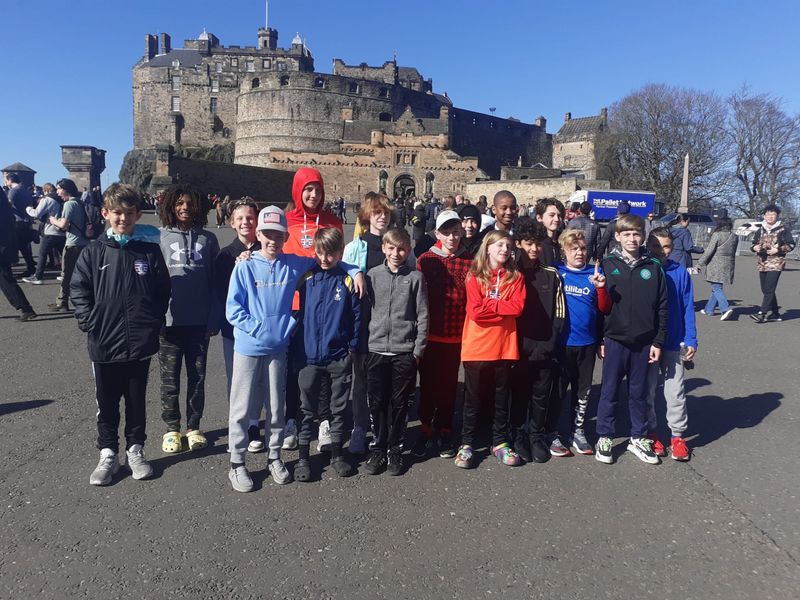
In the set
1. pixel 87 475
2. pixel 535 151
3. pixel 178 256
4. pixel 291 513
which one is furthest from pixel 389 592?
pixel 535 151

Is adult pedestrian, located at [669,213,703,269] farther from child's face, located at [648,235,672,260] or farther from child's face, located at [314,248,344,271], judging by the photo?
child's face, located at [314,248,344,271]

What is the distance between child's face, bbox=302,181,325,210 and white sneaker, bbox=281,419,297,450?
1580mm

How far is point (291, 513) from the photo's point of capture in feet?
10.4

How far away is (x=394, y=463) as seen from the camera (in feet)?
12.1

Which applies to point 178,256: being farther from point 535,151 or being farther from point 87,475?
point 535,151

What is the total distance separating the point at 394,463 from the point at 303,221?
6.22 ft

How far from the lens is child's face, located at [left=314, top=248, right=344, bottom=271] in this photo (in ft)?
11.9

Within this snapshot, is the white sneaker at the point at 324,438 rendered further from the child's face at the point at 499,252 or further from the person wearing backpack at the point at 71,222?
the person wearing backpack at the point at 71,222

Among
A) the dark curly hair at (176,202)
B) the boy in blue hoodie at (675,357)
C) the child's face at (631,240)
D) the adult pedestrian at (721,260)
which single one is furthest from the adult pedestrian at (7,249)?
the adult pedestrian at (721,260)

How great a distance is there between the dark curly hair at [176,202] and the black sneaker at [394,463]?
205 cm

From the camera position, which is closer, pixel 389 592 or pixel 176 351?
pixel 389 592

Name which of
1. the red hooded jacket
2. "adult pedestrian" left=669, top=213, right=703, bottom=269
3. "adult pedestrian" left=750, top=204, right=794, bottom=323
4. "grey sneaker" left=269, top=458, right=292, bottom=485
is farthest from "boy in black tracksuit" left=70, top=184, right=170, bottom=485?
"adult pedestrian" left=750, top=204, right=794, bottom=323

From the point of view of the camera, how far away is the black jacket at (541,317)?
383cm

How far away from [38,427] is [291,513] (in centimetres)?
236
